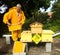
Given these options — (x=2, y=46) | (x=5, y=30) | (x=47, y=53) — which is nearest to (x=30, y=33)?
(x=47, y=53)

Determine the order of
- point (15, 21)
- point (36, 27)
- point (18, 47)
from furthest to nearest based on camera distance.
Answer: point (15, 21)
point (36, 27)
point (18, 47)

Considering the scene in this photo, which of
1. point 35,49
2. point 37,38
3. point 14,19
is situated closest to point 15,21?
point 14,19

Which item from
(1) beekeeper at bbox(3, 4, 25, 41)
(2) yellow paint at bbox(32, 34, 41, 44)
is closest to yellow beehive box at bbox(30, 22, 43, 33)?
(2) yellow paint at bbox(32, 34, 41, 44)

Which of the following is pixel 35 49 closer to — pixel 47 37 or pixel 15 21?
pixel 47 37

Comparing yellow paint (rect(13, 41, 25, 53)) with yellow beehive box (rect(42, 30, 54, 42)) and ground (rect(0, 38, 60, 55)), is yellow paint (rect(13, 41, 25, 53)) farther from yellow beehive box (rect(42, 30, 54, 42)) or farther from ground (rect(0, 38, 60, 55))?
yellow beehive box (rect(42, 30, 54, 42))

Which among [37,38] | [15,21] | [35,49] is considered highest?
[15,21]

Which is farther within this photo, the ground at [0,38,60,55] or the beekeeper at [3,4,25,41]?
the beekeeper at [3,4,25,41]

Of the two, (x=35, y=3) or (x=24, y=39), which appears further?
(x=35, y=3)

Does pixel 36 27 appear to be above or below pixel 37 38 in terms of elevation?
above

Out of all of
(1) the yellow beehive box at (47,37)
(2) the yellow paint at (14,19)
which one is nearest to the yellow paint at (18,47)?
(2) the yellow paint at (14,19)

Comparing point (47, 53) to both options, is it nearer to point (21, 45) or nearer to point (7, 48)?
point (21, 45)

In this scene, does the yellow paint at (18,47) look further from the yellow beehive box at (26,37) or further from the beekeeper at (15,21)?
the beekeeper at (15,21)

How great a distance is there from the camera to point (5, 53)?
8688 mm

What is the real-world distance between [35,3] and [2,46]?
6071 millimetres
